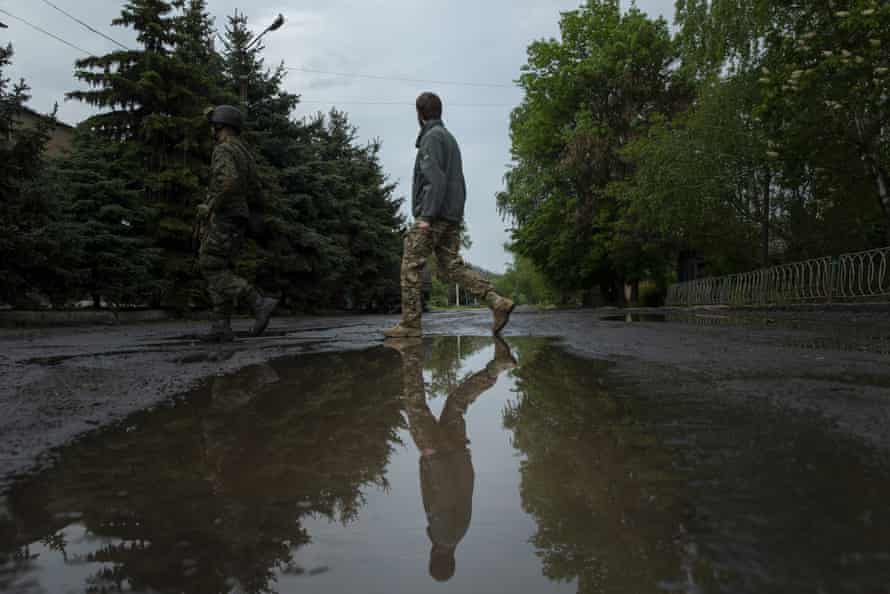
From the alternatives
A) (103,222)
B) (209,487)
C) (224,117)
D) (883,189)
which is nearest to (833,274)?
(883,189)

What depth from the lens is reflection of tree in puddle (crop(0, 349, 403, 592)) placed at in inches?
41.1

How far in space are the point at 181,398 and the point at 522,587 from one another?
2.31 metres

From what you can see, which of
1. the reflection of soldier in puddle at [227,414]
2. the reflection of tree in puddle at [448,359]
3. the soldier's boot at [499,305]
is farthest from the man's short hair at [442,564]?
the soldier's boot at [499,305]

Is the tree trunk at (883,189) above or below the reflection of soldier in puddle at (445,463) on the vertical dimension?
above

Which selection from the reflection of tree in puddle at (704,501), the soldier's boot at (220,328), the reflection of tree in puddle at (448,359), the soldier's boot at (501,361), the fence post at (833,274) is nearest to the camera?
the reflection of tree in puddle at (704,501)

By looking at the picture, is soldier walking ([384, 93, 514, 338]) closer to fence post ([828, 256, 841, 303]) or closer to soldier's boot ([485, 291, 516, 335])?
soldier's boot ([485, 291, 516, 335])

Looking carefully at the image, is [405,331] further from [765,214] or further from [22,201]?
[765,214]

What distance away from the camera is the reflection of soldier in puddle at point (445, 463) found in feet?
3.64

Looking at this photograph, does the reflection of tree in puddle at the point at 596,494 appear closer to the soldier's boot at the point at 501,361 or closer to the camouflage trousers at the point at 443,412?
the camouflage trousers at the point at 443,412

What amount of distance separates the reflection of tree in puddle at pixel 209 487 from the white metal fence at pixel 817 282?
11.3m

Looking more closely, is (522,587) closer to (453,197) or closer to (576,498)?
(576,498)

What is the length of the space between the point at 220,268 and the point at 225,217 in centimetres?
54

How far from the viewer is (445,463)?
5.34 feet

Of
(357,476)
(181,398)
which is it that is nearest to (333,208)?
(181,398)
